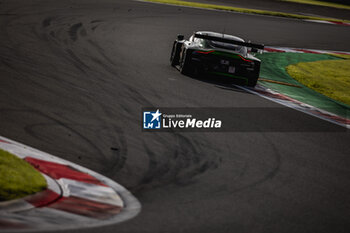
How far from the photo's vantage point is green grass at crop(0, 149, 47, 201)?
4.71 m

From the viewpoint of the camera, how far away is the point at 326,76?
1590cm

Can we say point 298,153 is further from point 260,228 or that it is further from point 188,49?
point 188,49

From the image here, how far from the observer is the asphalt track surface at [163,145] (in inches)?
207

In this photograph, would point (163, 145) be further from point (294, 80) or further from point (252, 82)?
point (294, 80)

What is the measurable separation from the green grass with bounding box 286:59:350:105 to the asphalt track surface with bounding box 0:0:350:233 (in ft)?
10.8

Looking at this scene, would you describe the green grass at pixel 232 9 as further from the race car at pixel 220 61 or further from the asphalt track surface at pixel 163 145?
the race car at pixel 220 61

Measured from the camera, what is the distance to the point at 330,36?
25656mm

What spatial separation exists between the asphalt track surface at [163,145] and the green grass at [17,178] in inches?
30.6

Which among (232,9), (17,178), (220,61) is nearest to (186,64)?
(220,61)

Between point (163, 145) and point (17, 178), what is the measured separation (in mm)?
2439

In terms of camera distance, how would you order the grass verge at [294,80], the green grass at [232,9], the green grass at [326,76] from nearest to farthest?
the grass verge at [294,80] → the green grass at [326,76] → the green grass at [232,9]

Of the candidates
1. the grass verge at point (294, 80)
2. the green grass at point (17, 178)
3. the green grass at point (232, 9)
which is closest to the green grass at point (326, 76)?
the grass verge at point (294, 80)

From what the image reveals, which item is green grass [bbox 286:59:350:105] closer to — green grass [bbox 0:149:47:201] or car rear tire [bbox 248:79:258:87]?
car rear tire [bbox 248:79:258:87]

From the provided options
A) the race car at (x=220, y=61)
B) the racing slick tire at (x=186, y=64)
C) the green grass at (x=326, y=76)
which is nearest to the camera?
the race car at (x=220, y=61)
